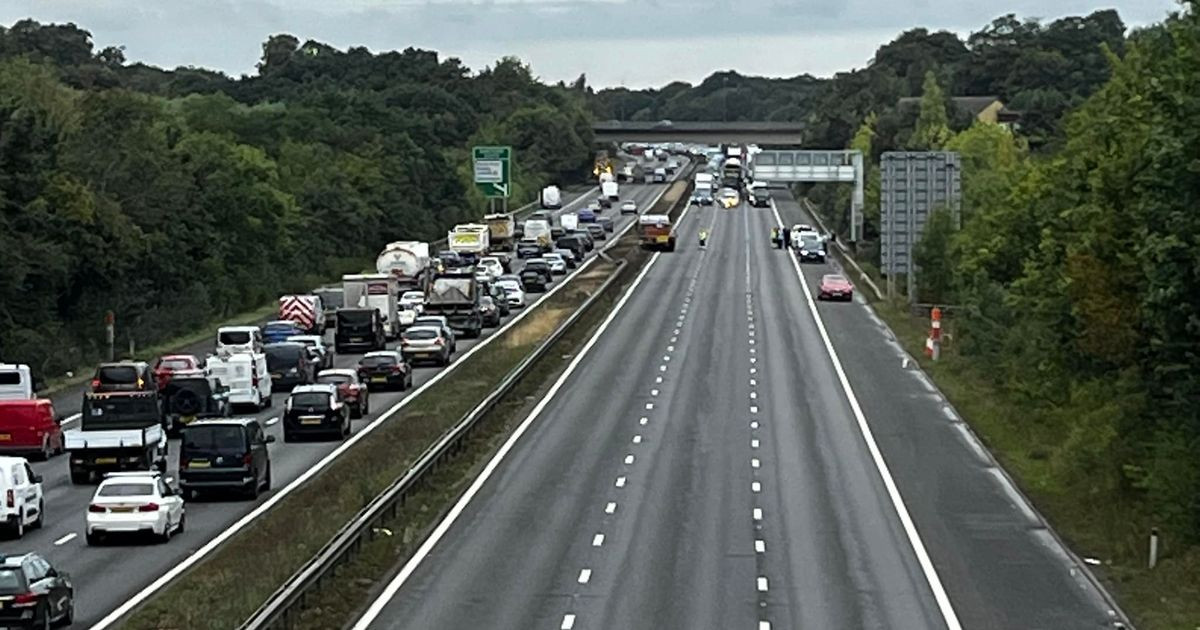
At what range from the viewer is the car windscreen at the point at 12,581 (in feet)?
96.0

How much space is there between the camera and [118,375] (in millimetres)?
58594

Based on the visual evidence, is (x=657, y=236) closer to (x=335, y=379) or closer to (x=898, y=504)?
(x=335, y=379)

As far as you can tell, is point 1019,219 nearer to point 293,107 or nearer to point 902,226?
point 902,226

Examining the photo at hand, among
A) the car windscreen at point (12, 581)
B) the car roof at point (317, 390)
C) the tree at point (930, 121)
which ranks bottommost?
the car roof at point (317, 390)

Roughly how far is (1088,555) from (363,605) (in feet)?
42.7

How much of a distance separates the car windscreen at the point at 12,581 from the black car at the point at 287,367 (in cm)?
3733

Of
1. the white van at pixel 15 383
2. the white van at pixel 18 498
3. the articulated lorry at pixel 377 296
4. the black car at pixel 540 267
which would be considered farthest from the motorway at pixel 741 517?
the black car at pixel 540 267

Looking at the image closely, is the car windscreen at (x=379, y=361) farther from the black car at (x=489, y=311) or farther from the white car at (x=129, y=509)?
the white car at (x=129, y=509)

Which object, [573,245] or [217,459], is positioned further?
[573,245]

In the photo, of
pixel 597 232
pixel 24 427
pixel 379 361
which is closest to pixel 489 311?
pixel 379 361

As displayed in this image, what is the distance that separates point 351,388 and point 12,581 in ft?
99.2

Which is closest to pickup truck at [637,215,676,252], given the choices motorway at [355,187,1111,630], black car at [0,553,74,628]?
motorway at [355,187,1111,630]

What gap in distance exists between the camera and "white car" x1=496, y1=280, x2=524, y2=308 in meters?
98.4

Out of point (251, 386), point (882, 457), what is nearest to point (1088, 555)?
point (882, 457)
